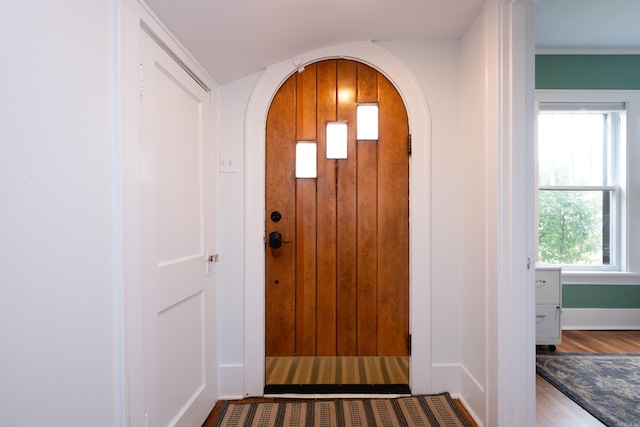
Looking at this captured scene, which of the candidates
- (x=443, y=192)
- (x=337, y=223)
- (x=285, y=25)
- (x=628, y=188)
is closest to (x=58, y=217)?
(x=285, y=25)

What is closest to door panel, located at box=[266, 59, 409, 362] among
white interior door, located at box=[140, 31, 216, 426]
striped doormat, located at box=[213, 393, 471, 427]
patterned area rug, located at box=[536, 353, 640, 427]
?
striped doormat, located at box=[213, 393, 471, 427]

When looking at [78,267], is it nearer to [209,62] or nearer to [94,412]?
[94,412]

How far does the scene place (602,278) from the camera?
3389 mm

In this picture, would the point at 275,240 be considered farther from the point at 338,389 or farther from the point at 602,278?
the point at 602,278

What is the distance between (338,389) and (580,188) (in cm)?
308

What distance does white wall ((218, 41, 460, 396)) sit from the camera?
2.17 metres

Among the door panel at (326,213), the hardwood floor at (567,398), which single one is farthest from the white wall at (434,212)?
the door panel at (326,213)

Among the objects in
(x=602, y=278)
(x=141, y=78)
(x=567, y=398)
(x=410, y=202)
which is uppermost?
(x=141, y=78)

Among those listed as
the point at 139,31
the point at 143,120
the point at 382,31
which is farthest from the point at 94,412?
the point at 382,31

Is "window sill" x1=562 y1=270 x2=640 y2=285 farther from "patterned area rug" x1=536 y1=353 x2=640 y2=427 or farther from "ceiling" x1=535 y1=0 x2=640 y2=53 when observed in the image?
"ceiling" x1=535 y1=0 x2=640 y2=53

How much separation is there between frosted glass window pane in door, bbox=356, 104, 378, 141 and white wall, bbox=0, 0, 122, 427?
141 centimetres

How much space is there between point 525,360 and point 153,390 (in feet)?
5.35

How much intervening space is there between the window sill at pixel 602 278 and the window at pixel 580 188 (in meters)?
0.10

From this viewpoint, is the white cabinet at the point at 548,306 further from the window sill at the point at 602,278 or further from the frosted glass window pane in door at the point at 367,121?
the frosted glass window pane in door at the point at 367,121
